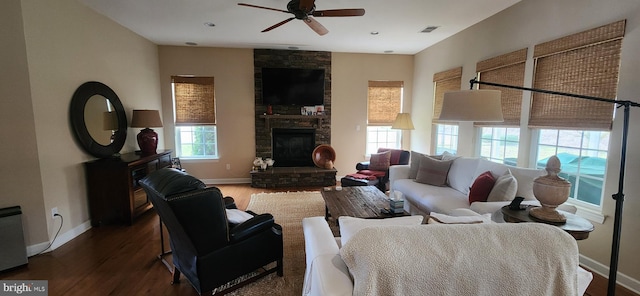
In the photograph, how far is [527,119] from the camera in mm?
3105

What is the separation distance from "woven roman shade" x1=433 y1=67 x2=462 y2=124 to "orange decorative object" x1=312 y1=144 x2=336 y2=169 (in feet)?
6.83

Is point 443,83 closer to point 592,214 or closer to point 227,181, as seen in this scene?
point 592,214

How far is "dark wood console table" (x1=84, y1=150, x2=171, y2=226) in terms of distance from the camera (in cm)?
327

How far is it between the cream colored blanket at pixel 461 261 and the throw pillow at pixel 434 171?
97.2 inches

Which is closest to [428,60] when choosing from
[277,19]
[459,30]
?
[459,30]

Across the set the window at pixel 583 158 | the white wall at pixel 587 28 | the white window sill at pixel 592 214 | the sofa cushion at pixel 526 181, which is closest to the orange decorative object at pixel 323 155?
the white wall at pixel 587 28

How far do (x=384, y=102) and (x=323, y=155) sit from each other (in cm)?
180

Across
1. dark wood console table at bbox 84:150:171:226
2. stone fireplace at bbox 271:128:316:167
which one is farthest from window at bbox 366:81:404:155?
dark wood console table at bbox 84:150:171:226

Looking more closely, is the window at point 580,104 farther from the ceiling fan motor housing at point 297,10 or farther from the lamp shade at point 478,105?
the ceiling fan motor housing at point 297,10

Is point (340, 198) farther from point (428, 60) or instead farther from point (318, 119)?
point (428, 60)

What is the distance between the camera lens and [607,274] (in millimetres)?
2338

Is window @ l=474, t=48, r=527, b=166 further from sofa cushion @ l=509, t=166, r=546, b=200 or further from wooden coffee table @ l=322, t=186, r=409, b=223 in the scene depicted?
wooden coffee table @ l=322, t=186, r=409, b=223

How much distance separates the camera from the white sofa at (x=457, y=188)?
256cm

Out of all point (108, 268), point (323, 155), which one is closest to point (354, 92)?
point (323, 155)
